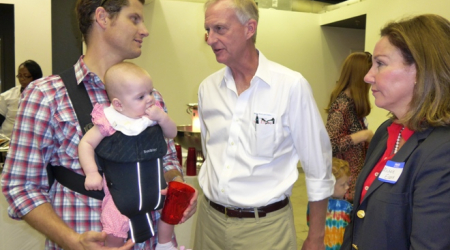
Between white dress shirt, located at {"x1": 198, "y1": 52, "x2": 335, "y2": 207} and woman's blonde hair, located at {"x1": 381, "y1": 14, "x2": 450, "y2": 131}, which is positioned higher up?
woman's blonde hair, located at {"x1": 381, "y1": 14, "x2": 450, "y2": 131}

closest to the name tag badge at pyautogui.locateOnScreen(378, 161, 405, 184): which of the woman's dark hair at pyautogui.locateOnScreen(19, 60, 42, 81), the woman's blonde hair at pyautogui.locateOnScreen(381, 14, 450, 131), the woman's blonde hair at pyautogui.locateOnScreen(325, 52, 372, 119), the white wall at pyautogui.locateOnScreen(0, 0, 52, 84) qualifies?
the woman's blonde hair at pyautogui.locateOnScreen(381, 14, 450, 131)

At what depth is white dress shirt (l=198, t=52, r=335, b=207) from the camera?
1840mm

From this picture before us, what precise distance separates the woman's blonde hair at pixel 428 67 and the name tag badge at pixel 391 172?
0.45 ft

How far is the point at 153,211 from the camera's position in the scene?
57.9 inches

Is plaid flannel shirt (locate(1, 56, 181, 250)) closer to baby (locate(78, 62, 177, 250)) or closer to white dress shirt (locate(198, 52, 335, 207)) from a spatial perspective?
baby (locate(78, 62, 177, 250))

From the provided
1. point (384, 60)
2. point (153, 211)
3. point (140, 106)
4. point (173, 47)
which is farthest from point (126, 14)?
point (173, 47)

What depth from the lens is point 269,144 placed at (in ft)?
6.01

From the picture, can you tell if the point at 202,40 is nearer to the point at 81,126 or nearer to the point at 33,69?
the point at 33,69

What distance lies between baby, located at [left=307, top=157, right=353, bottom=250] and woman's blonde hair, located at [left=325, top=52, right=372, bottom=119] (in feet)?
1.85

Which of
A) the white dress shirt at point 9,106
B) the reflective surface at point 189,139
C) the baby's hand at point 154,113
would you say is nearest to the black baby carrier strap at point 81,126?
the baby's hand at point 154,113

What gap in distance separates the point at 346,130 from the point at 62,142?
217cm

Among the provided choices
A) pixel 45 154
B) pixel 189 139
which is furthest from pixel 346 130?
pixel 45 154

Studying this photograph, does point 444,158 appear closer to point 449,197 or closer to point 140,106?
point 449,197

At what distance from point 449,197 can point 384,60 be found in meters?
0.53
